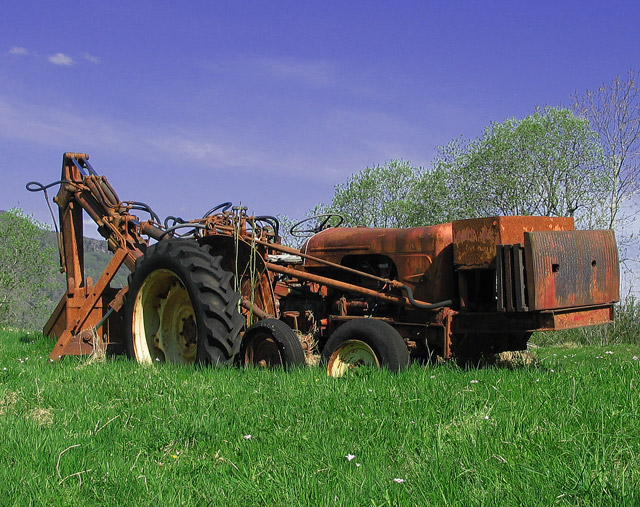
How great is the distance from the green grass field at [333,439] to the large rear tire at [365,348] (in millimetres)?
272

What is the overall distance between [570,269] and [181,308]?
4.14m

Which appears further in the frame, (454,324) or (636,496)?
(454,324)

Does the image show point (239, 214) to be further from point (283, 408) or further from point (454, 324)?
point (283, 408)

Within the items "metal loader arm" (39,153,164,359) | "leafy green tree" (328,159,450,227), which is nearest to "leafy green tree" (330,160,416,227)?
"leafy green tree" (328,159,450,227)

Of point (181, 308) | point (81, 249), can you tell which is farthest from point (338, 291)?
point (81, 249)

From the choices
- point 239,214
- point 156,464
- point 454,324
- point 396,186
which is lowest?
point 156,464

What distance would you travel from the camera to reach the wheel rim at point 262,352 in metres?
6.30

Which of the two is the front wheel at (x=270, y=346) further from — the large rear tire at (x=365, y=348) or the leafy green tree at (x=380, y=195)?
the leafy green tree at (x=380, y=195)

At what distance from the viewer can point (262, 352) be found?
643 cm

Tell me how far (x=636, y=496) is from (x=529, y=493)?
0.39 m

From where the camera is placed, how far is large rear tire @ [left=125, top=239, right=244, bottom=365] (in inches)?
253

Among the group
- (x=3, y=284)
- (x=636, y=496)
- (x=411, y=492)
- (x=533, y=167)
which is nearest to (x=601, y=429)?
(x=636, y=496)

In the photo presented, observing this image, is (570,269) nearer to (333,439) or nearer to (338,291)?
(338,291)

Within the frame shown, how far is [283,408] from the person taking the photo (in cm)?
440
